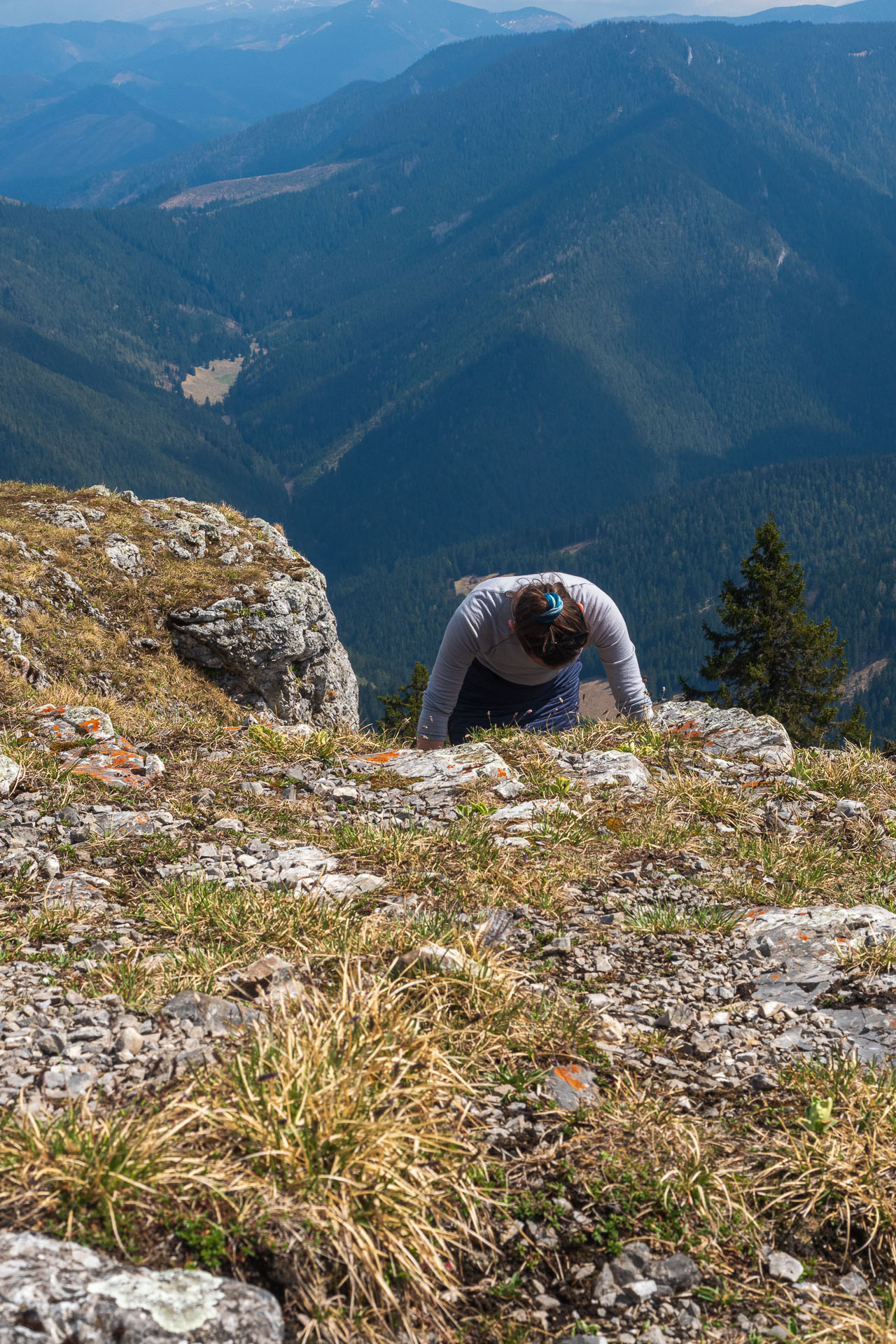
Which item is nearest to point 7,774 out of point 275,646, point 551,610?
point 551,610

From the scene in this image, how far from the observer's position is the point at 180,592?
2153cm

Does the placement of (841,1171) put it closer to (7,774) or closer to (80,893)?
(80,893)

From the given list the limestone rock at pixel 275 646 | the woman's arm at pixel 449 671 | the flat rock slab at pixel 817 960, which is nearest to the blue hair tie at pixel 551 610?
the woman's arm at pixel 449 671

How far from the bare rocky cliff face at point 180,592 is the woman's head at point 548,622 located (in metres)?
11.9

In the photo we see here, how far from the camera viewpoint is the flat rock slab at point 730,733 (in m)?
8.51

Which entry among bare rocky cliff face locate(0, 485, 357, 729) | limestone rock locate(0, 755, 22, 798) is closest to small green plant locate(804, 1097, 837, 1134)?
limestone rock locate(0, 755, 22, 798)

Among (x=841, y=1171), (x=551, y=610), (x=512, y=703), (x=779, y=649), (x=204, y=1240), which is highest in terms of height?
(x=551, y=610)

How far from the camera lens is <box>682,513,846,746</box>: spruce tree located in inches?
1661

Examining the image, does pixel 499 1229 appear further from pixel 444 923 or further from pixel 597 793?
pixel 597 793

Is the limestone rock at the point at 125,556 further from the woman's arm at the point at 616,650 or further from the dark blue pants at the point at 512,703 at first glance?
the woman's arm at the point at 616,650

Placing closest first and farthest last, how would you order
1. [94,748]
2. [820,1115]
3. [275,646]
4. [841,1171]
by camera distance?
[841,1171]
[820,1115]
[94,748]
[275,646]

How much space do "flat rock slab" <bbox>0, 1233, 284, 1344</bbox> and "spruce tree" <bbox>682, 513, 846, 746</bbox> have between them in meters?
41.2

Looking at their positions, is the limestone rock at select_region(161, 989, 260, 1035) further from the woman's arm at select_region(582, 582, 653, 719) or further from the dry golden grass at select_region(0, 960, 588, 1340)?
the woman's arm at select_region(582, 582, 653, 719)

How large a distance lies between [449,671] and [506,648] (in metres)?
0.59
